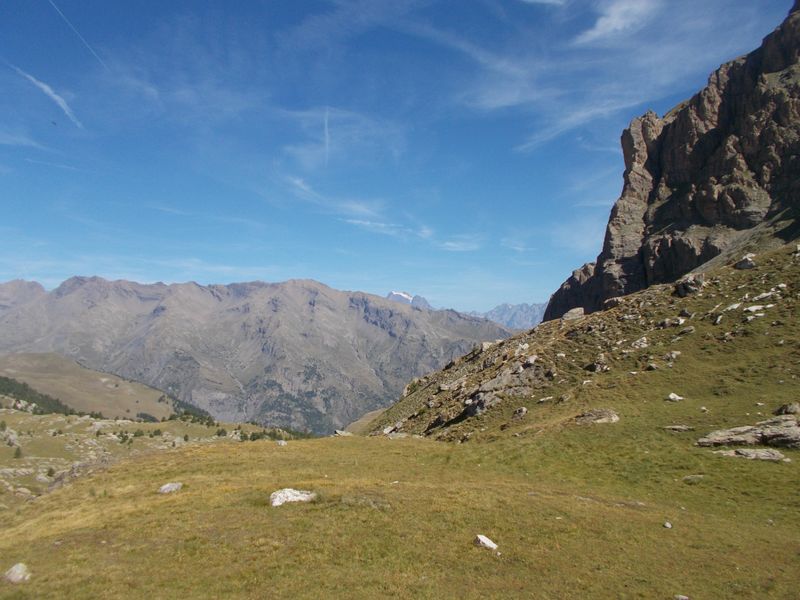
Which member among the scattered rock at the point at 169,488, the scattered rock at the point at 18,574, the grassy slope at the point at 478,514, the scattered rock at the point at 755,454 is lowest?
the scattered rock at the point at 18,574

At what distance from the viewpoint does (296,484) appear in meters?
38.1

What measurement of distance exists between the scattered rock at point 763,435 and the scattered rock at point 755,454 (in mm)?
1494

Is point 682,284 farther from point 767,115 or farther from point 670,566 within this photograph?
point 767,115

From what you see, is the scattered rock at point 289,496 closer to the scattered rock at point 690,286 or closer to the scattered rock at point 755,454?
the scattered rock at point 755,454

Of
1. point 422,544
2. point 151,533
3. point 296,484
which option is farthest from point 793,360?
point 151,533

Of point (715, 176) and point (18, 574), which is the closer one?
point (18, 574)

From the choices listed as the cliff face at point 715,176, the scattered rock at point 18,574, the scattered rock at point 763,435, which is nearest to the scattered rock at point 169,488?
Result: the scattered rock at point 18,574

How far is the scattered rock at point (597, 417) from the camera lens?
52906 mm

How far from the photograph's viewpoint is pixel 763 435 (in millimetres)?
42031

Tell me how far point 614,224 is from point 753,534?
185 meters

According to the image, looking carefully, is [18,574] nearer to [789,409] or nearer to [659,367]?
[789,409]

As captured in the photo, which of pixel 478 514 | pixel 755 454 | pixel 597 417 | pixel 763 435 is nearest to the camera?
pixel 478 514

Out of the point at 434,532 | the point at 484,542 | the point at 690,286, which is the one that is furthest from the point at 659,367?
the point at 434,532

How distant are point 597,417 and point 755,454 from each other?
51.8ft
